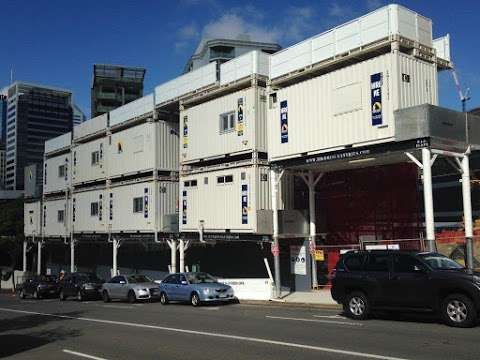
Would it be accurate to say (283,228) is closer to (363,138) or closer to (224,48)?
(363,138)

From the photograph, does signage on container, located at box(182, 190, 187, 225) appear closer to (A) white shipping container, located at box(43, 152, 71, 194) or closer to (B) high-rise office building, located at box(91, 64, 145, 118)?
(A) white shipping container, located at box(43, 152, 71, 194)

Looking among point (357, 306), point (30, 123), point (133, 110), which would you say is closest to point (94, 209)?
point (133, 110)

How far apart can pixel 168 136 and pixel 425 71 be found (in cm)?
1766

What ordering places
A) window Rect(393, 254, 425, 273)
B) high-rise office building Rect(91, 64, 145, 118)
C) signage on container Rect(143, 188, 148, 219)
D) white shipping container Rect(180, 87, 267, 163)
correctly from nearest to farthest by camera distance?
1. window Rect(393, 254, 425, 273)
2. white shipping container Rect(180, 87, 267, 163)
3. signage on container Rect(143, 188, 148, 219)
4. high-rise office building Rect(91, 64, 145, 118)

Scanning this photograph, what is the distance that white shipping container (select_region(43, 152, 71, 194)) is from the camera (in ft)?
154

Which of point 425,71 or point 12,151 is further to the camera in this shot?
point 12,151

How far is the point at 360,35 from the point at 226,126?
8.92m

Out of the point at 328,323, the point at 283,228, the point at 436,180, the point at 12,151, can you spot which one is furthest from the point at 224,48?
the point at 328,323

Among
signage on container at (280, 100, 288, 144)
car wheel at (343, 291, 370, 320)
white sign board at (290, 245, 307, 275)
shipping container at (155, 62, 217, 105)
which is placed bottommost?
car wheel at (343, 291, 370, 320)

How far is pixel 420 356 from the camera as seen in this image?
925 cm

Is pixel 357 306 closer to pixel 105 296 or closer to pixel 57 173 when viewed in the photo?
pixel 105 296

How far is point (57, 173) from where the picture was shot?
48.7 m

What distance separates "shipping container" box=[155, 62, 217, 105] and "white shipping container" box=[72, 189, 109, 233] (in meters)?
9.42

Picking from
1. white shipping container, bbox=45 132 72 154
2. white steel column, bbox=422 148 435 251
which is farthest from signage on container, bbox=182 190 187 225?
white shipping container, bbox=45 132 72 154
